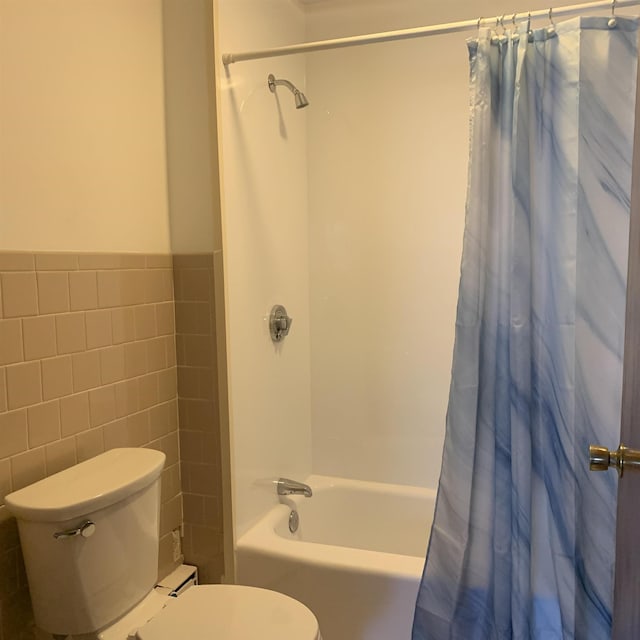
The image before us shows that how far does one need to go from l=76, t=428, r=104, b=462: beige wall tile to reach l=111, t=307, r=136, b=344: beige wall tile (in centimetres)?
26

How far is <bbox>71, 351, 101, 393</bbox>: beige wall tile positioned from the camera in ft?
5.23

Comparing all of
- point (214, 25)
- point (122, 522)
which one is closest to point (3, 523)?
point (122, 522)

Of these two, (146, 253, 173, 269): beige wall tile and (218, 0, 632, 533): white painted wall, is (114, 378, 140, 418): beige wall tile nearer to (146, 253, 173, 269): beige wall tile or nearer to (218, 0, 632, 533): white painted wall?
(146, 253, 173, 269): beige wall tile

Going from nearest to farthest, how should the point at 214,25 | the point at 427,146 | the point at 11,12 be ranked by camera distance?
the point at 11,12 → the point at 214,25 → the point at 427,146

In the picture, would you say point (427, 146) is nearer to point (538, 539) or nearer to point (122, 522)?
point (538, 539)

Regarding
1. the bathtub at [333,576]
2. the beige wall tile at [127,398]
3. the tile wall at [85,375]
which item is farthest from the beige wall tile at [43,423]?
the bathtub at [333,576]

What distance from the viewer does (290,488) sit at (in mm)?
2344

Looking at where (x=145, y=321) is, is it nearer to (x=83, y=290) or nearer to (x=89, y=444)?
(x=83, y=290)

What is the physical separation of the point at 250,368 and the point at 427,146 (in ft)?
3.75

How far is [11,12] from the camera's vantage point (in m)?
1.38

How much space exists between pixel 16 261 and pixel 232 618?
98cm

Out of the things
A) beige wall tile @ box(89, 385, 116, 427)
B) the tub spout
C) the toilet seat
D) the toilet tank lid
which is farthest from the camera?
the tub spout

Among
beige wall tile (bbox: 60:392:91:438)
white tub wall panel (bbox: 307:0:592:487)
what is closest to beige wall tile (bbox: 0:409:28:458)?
beige wall tile (bbox: 60:392:91:438)

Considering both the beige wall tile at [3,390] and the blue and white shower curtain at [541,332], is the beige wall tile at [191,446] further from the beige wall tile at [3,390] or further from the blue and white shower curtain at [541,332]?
the blue and white shower curtain at [541,332]
